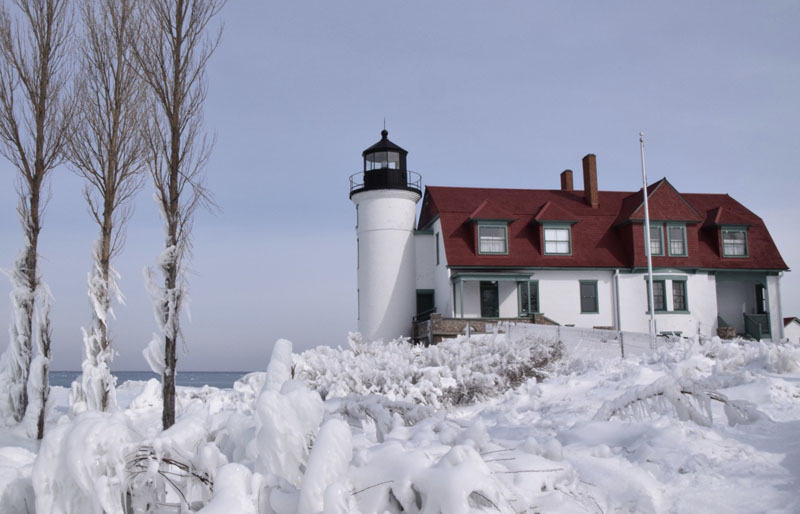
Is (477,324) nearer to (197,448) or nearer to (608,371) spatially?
(608,371)

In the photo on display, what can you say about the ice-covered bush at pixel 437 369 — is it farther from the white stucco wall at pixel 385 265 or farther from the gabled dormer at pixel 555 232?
the gabled dormer at pixel 555 232

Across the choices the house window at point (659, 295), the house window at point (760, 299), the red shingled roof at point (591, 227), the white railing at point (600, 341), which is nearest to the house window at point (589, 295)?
the red shingled roof at point (591, 227)

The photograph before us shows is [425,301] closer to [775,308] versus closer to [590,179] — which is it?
[590,179]

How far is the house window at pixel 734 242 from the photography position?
3002 centimetres

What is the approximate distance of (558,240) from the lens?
28.8 metres

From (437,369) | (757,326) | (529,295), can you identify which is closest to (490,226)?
(529,295)

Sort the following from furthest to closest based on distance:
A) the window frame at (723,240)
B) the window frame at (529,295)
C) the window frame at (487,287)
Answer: the window frame at (723,240)
the window frame at (487,287)
the window frame at (529,295)

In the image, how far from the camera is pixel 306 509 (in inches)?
139

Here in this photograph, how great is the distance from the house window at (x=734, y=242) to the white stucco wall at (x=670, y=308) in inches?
83.9

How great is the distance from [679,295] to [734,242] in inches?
157

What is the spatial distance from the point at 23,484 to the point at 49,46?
1210 centimetres

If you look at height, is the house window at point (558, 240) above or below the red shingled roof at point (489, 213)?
below

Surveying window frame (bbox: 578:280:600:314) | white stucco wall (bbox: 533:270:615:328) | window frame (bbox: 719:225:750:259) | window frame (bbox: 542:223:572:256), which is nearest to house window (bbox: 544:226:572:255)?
window frame (bbox: 542:223:572:256)

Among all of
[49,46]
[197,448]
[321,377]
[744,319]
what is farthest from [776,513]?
[744,319]
